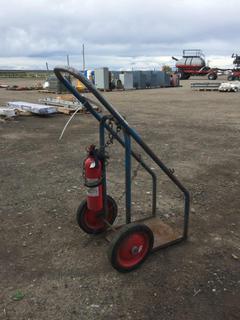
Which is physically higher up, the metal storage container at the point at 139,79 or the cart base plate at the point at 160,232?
the metal storage container at the point at 139,79

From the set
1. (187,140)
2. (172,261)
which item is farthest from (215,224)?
(187,140)

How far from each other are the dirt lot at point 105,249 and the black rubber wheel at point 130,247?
97 millimetres

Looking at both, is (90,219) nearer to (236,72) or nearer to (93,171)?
(93,171)

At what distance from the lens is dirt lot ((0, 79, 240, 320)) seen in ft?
8.41

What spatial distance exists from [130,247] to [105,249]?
479 mm

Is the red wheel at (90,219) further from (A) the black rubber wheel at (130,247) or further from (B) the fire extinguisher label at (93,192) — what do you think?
(A) the black rubber wheel at (130,247)

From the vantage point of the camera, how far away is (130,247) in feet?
9.59

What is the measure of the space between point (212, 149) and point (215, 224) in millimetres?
3524

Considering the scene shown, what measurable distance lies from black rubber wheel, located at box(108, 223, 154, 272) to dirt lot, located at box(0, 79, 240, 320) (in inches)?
3.8

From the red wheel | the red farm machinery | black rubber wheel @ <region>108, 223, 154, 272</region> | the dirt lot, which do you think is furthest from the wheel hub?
the red farm machinery

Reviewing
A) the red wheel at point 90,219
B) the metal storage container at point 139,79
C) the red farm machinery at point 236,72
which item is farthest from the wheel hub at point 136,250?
the red farm machinery at point 236,72

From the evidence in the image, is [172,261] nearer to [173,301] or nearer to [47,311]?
[173,301]

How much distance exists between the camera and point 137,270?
2996 mm

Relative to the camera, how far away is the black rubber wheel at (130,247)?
9.20 ft
